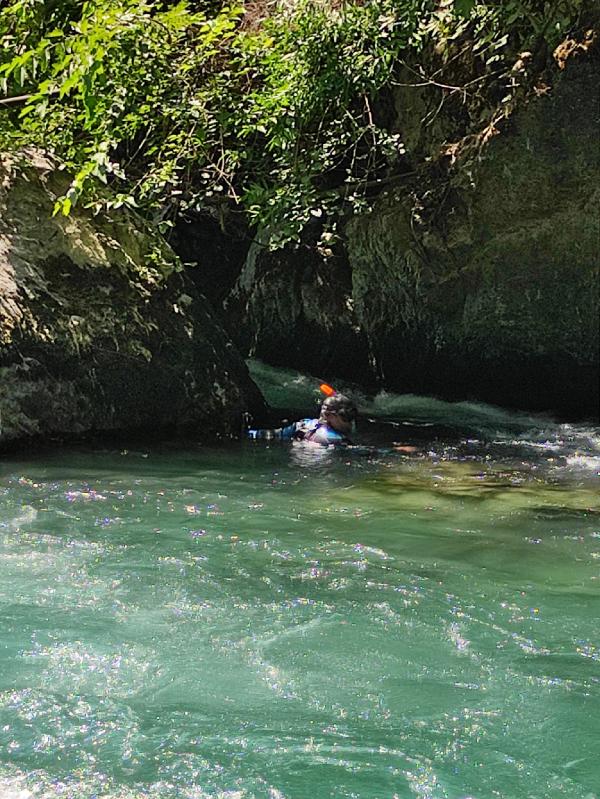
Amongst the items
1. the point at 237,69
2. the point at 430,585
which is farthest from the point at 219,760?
the point at 237,69

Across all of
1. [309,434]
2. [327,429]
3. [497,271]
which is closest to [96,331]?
[309,434]

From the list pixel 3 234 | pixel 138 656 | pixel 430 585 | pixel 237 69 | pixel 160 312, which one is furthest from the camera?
pixel 237 69

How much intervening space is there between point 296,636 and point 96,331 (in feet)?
15.6

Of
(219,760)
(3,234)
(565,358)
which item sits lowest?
(219,760)

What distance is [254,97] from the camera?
8859 millimetres

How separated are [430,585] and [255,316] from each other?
824 cm

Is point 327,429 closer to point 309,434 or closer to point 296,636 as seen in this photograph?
point 309,434

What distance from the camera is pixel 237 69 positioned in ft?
31.3

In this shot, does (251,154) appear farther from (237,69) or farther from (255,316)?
(255,316)

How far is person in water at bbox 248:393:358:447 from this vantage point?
7930 mm

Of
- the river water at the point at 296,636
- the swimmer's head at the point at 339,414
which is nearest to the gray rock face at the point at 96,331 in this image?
the swimmer's head at the point at 339,414

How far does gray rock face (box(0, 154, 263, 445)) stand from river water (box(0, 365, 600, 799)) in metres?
1.04

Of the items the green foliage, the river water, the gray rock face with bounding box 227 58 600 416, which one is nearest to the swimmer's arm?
the river water

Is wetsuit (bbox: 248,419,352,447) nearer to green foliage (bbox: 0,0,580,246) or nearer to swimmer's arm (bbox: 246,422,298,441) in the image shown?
swimmer's arm (bbox: 246,422,298,441)
